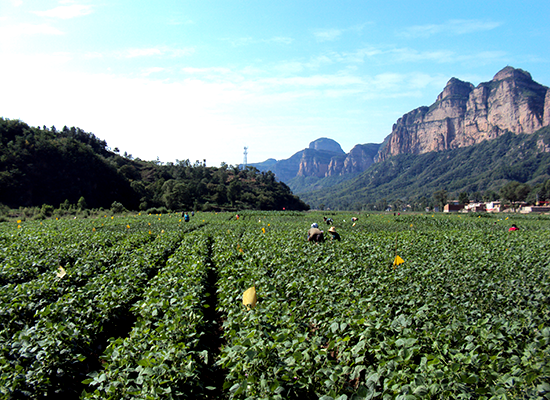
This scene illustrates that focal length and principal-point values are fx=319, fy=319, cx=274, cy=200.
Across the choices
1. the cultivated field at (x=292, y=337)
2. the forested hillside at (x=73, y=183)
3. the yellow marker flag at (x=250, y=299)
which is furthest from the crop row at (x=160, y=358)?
the forested hillside at (x=73, y=183)

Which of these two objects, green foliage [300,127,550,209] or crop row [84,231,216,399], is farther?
green foliage [300,127,550,209]

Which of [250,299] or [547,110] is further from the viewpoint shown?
[547,110]

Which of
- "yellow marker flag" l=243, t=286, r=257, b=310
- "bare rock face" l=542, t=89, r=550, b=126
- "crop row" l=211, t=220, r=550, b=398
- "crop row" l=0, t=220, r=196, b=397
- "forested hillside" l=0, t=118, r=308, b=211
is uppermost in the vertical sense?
"bare rock face" l=542, t=89, r=550, b=126

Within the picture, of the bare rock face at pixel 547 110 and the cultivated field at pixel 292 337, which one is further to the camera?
the bare rock face at pixel 547 110

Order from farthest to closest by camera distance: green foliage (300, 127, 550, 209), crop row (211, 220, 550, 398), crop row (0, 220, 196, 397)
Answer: green foliage (300, 127, 550, 209)
crop row (0, 220, 196, 397)
crop row (211, 220, 550, 398)

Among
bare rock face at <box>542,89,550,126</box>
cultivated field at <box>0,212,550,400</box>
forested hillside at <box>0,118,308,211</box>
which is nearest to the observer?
cultivated field at <box>0,212,550,400</box>

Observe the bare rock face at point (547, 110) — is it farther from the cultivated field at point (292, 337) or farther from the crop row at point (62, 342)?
the crop row at point (62, 342)

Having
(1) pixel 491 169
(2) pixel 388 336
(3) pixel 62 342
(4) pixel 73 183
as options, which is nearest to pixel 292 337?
(2) pixel 388 336

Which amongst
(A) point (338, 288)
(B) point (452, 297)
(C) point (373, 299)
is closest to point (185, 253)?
(A) point (338, 288)

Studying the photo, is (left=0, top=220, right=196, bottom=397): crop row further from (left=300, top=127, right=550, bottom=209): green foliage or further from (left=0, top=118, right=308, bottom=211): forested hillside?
(left=300, top=127, right=550, bottom=209): green foliage

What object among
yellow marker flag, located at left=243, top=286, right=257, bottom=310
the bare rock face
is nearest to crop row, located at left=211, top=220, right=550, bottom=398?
yellow marker flag, located at left=243, top=286, right=257, bottom=310

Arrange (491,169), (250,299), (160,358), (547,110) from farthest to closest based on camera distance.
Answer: (547,110)
(491,169)
(250,299)
(160,358)

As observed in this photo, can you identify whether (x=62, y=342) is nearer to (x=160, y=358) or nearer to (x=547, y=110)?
(x=160, y=358)

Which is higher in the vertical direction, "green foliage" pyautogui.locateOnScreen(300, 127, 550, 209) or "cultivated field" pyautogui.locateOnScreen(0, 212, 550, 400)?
"green foliage" pyautogui.locateOnScreen(300, 127, 550, 209)
